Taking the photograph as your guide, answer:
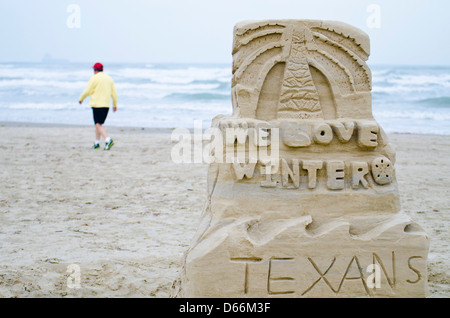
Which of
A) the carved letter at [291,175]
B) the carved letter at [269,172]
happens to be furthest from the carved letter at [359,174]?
the carved letter at [269,172]

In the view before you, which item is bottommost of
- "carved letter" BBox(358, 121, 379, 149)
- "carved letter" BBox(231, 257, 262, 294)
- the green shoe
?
"carved letter" BBox(231, 257, 262, 294)

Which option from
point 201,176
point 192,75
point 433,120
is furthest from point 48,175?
point 192,75

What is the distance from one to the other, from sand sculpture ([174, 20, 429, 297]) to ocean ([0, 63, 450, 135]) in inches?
369

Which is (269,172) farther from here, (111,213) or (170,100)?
(170,100)

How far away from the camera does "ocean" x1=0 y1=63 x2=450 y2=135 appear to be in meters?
13.4

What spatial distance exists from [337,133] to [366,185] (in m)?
0.34

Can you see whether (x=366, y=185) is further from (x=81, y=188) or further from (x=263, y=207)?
(x=81, y=188)

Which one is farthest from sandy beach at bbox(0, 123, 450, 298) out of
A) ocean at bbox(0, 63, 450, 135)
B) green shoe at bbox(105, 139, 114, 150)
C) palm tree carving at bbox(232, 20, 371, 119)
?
ocean at bbox(0, 63, 450, 135)

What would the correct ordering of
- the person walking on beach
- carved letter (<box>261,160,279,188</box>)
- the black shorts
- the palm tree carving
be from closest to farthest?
carved letter (<box>261,160,279,188</box>) → the palm tree carving → the person walking on beach → the black shorts

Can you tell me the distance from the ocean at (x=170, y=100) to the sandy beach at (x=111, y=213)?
4775 millimetres

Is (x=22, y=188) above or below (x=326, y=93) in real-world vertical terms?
below

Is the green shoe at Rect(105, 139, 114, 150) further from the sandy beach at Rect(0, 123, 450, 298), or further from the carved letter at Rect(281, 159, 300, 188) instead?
the carved letter at Rect(281, 159, 300, 188)

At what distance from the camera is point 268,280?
2539 millimetres

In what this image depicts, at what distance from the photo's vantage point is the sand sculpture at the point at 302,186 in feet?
8.33
